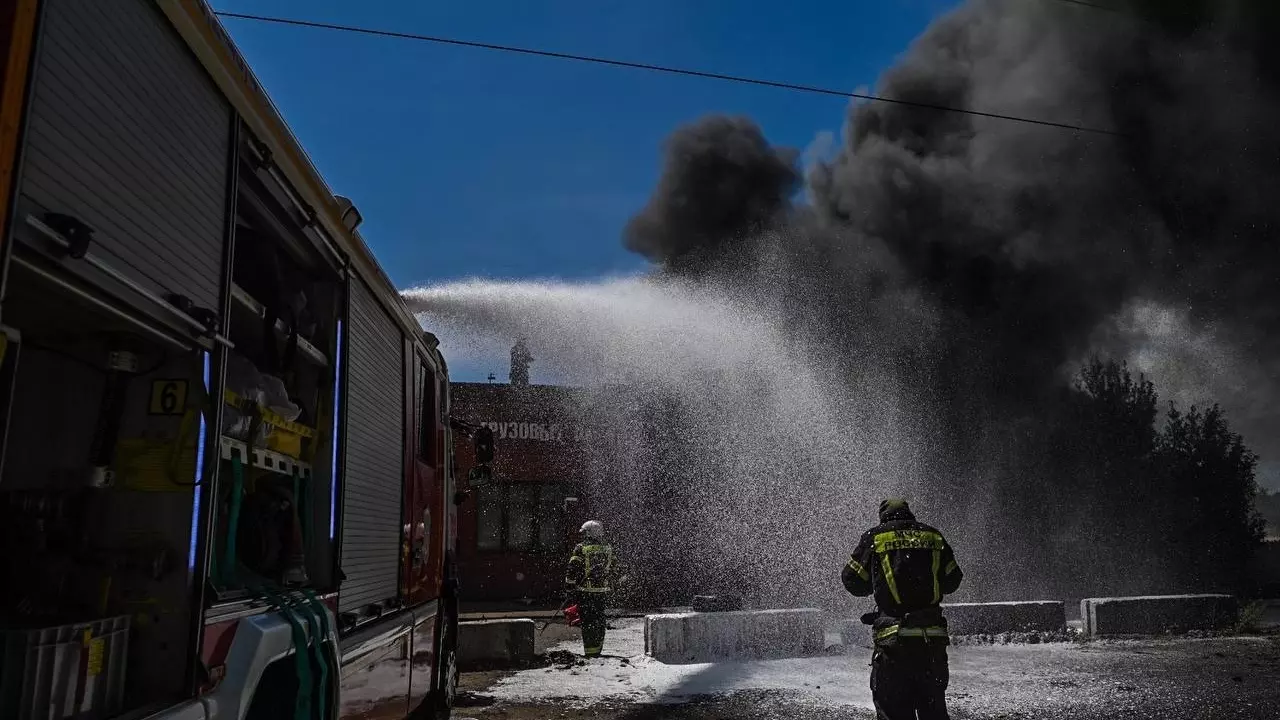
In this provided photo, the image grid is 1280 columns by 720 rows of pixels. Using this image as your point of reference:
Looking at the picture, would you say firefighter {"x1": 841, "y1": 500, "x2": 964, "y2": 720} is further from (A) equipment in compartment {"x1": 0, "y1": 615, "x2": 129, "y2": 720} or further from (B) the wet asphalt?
(A) equipment in compartment {"x1": 0, "y1": 615, "x2": 129, "y2": 720}

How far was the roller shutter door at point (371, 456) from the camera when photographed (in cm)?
318

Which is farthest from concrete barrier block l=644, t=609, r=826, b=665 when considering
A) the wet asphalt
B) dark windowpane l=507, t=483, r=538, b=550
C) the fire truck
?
dark windowpane l=507, t=483, r=538, b=550

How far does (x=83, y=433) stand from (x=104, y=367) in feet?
0.50

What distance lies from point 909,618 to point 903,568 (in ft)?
0.83

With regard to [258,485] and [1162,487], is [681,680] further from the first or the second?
[1162,487]

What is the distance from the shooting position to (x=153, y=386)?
193cm

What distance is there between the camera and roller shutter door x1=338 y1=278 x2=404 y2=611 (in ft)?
10.4

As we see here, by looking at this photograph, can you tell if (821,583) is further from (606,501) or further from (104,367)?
(104,367)

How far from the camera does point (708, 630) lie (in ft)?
26.6

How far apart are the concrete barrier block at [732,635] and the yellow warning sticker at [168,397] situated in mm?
6664

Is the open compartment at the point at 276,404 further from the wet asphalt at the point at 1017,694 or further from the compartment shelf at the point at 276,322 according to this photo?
the wet asphalt at the point at 1017,694

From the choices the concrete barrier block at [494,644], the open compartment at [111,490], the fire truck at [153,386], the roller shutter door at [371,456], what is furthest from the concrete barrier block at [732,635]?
the open compartment at [111,490]

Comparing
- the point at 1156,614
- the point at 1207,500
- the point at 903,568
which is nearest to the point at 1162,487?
the point at 1207,500

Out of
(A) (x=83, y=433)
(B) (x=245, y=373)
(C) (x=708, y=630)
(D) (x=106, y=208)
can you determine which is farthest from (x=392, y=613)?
(C) (x=708, y=630)
